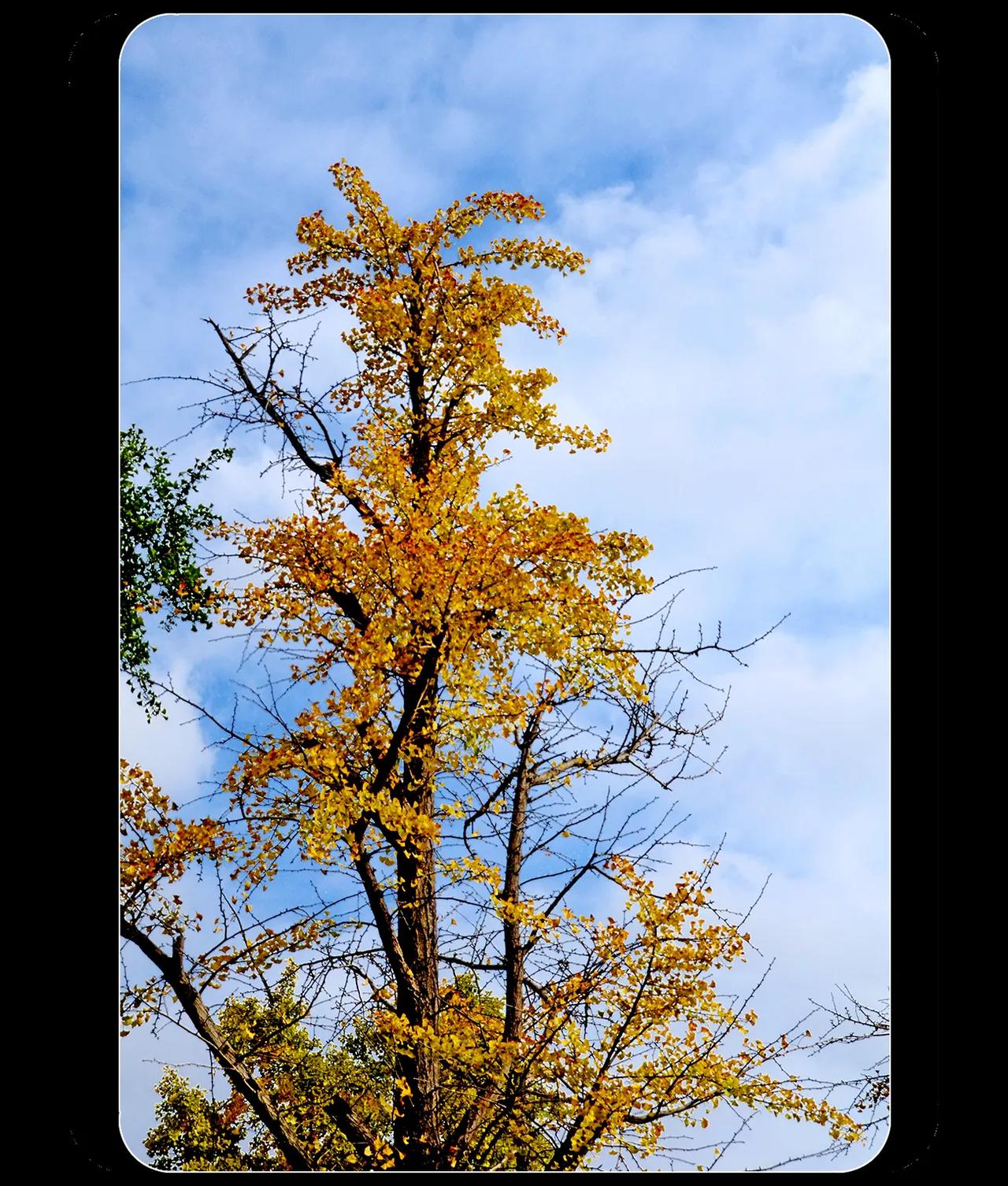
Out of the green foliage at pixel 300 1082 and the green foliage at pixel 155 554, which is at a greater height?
the green foliage at pixel 155 554

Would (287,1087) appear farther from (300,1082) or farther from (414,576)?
(414,576)

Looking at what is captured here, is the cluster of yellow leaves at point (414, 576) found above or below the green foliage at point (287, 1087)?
above

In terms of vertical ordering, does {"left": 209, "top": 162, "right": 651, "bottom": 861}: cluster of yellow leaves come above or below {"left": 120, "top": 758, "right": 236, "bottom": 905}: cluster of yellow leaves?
above

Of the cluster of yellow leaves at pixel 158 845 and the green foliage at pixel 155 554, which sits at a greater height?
the green foliage at pixel 155 554

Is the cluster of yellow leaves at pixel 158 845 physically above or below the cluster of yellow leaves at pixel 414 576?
below

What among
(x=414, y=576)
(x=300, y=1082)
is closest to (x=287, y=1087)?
(x=300, y=1082)

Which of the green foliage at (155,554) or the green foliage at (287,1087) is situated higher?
the green foliage at (155,554)

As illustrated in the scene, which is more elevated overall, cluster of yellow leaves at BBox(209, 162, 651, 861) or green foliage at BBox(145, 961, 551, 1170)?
cluster of yellow leaves at BBox(209, 162, 651, 861)

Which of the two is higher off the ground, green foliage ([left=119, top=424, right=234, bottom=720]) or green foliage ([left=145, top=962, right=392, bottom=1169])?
green foliage ([left=119, top=424, right=234, bottom=720])

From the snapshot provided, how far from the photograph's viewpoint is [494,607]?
4875 mm

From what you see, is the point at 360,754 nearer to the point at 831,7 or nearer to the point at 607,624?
the point at 607,624

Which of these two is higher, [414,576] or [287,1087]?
[414,576]
